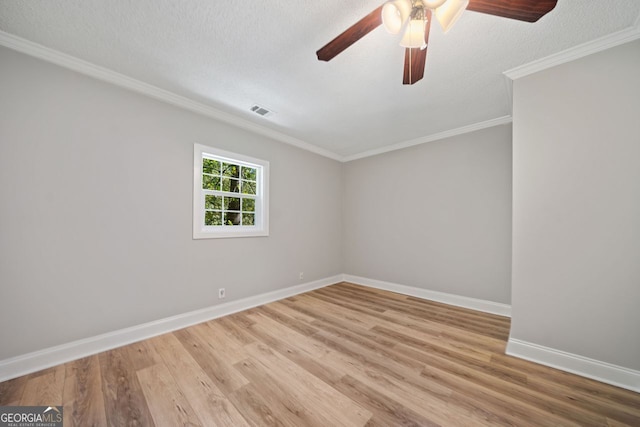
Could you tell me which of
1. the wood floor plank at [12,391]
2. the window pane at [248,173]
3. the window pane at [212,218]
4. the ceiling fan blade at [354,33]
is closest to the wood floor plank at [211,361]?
the wood floor plank at [12,391]

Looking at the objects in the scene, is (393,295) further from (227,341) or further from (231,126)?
(231,126)

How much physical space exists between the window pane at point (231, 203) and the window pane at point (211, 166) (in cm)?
39

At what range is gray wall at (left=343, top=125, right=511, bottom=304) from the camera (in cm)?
311

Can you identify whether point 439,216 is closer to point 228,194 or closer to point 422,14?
point 422,14

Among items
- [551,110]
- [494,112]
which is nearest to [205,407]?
[551,110]

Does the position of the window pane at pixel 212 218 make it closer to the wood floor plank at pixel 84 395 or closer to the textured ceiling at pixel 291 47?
the textured ceiling at pixel 291 47

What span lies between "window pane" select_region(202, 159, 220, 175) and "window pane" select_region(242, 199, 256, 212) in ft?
1.83

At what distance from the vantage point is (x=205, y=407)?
1486 mm

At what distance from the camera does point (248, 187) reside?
137 inches

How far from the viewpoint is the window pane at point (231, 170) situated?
10.6ft

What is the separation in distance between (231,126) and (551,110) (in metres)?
3.46

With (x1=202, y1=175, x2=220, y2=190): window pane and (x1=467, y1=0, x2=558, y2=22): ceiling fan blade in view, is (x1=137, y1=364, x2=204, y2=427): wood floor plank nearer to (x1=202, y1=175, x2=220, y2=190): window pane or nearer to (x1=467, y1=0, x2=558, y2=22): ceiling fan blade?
(x1=202, y1=175, x2=220, y2=190): window pane

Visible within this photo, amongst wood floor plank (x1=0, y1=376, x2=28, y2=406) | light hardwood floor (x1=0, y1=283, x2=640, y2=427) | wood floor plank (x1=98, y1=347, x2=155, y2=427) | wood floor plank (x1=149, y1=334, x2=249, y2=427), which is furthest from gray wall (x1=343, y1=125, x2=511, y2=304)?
wood floor plank (x1=0, y1=376, x2=28, y2=406)

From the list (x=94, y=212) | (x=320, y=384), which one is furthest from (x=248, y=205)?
(x=320, y=384)
